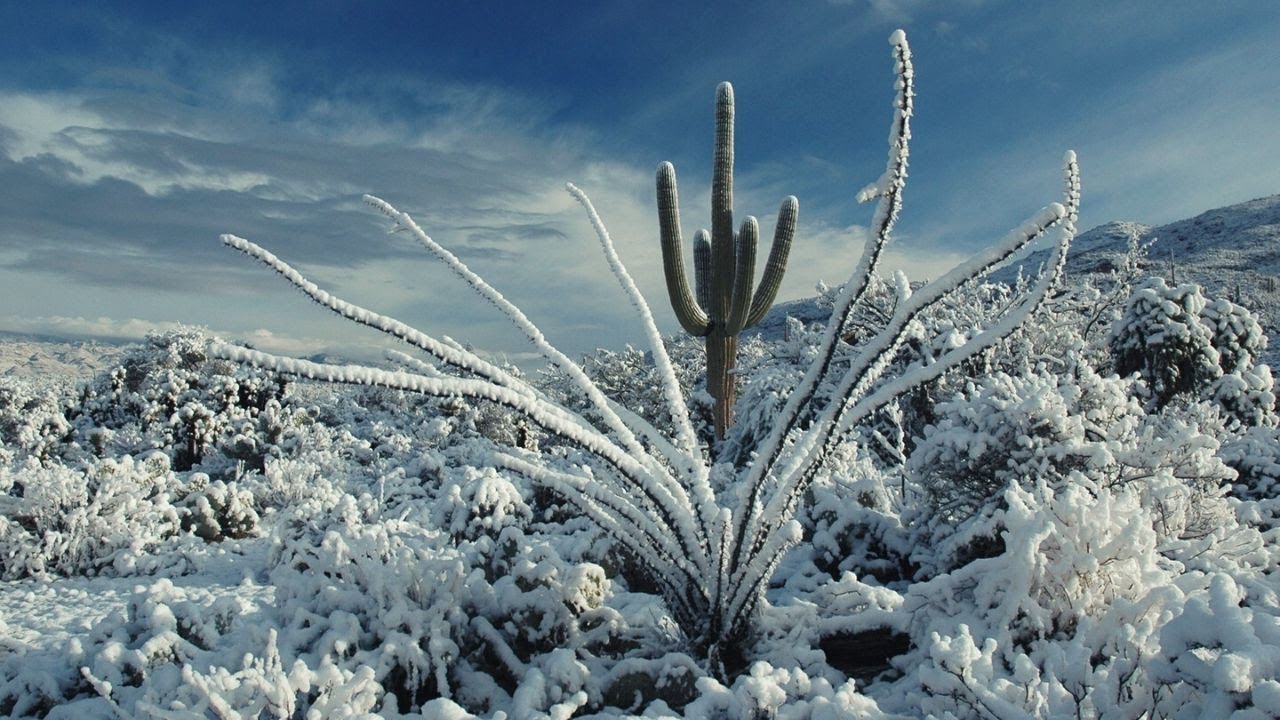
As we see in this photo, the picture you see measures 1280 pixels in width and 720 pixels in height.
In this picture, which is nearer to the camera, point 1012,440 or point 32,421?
point 1012,440

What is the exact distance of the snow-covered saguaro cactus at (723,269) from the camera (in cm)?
1269

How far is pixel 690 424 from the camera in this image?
266cm

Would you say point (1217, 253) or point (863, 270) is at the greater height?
point (1217, 253)

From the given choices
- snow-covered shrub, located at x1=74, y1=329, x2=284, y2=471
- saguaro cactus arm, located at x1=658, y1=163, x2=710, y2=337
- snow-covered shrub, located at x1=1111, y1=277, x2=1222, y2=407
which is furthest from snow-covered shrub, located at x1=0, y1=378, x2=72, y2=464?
snow-covered shrub, located at x1=1111, y1=277, x2=1222, y2=407

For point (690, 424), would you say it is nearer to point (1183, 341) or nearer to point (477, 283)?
point (477, 283)

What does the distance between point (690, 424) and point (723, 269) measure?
11001 millimetres

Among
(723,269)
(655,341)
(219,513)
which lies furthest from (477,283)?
(723,269)

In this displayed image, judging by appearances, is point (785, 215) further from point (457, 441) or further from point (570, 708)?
point (570, 708)

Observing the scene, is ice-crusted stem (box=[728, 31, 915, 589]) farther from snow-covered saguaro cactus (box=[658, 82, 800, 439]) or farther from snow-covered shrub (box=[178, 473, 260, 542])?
snow-covered saguaro cactus (box=[658, 82, 800, 439])

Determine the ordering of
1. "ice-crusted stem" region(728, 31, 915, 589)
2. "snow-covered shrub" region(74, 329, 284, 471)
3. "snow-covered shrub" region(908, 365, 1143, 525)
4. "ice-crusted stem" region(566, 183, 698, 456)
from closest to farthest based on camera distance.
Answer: "ice-crusted stem" region(728, 31, 915, 589) → "ice-crusted stem" region(566, 183, 698, 456) → "snow-covered shrub" region(908, 365, 1143, 525) → "snow-covered shrub" region(74, 329, 284, 471)

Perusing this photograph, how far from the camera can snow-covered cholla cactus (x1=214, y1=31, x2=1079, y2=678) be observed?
6.64ft

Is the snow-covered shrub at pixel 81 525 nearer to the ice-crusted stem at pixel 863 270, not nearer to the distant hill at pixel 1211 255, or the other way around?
the ice-crusted stem at pixel 863 270

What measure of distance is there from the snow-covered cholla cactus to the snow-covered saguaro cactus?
9.78 meters

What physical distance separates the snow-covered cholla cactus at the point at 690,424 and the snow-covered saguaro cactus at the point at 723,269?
32.1 ft
